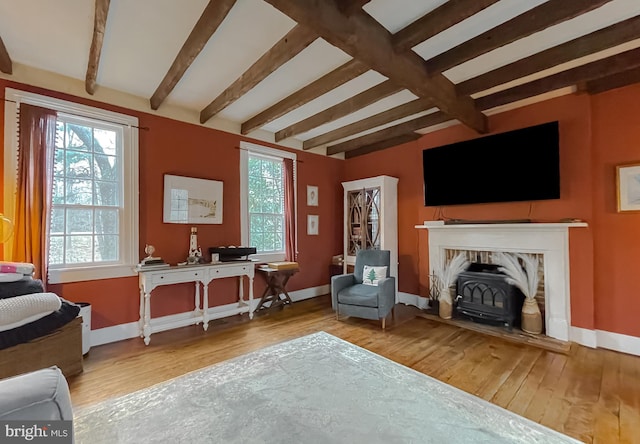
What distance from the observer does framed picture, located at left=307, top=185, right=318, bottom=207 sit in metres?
4.95

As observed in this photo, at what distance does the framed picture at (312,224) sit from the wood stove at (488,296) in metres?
2.38

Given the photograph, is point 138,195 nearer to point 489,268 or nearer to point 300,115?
point 300,115

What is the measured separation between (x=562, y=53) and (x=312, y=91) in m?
2.16

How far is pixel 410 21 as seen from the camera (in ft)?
6.90

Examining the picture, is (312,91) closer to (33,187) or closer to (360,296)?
(360,296)

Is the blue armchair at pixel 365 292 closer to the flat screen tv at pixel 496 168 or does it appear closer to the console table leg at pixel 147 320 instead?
the flat screen tv at pixel 496 168

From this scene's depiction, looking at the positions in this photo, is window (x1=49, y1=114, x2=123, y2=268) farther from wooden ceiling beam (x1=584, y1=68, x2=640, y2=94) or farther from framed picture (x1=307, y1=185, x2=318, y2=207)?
wooden ceiling beam (x1=584, y1=68, x2=640, y2=94)

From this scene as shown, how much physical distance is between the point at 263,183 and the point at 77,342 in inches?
113

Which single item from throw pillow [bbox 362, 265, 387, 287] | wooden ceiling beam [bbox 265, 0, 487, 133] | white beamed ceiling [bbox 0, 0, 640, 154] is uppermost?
white beamed ceiling [bbox 0, 0, 640, 154]

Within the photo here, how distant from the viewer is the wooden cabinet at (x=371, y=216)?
449cm

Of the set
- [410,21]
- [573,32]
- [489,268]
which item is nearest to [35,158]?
[410,21]

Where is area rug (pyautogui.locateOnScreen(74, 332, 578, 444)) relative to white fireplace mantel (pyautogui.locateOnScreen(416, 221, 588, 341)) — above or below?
below

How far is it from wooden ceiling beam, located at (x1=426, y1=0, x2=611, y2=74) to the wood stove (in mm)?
2421

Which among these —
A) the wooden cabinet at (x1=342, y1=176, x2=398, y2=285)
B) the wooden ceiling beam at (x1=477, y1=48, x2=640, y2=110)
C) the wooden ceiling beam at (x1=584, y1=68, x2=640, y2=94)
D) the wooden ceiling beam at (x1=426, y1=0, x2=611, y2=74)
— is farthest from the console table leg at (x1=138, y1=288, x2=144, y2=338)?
the wooden ceiling beam at (x1=584, y1=68, x2=640, y2=94)
